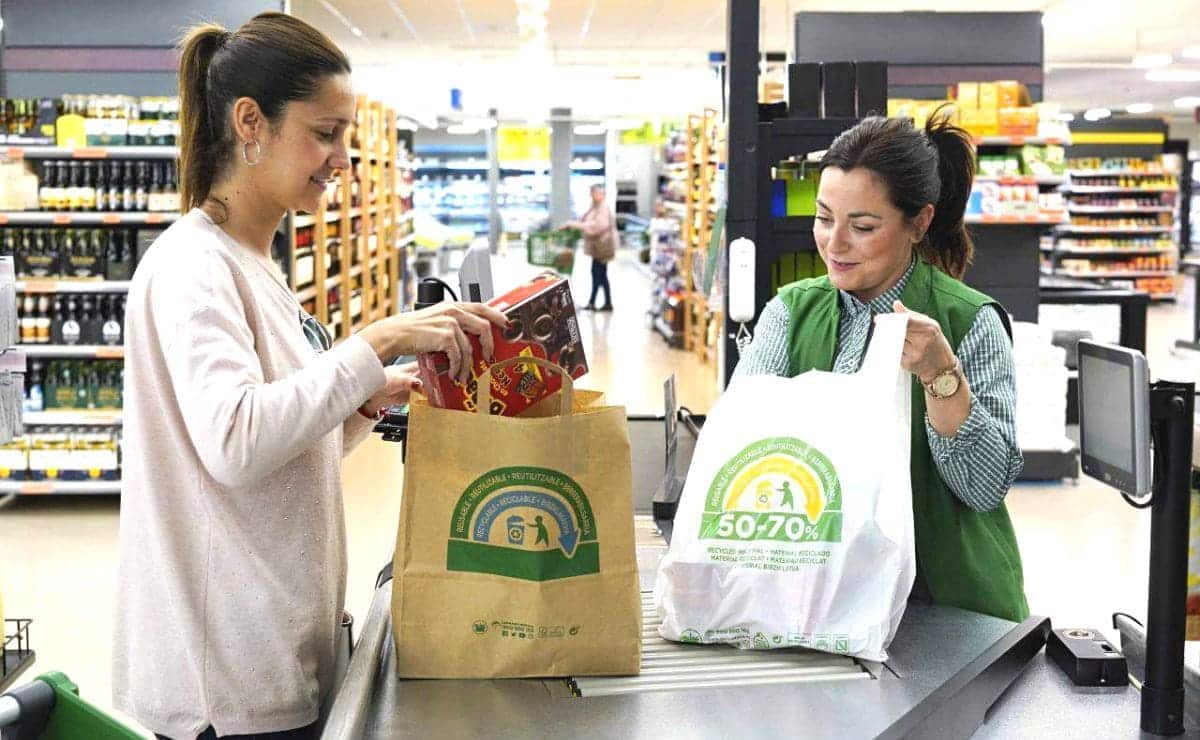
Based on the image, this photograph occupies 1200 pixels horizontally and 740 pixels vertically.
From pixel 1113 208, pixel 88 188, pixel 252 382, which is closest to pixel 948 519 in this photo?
pixel 252 382

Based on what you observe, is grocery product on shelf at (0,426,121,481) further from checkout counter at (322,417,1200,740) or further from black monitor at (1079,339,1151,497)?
black monitor at (1079,339,1151,497)

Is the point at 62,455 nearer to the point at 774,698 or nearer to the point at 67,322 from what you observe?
the point at 67,322

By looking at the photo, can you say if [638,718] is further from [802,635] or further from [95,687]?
[95,687]

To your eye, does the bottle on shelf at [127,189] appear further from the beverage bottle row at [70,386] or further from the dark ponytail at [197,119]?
the dark ponytail at [197,119]

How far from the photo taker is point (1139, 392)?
138 cm

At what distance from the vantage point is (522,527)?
A: 159 centimetres

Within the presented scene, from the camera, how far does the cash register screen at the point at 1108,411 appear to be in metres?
1.40

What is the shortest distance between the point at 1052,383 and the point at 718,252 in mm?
3660

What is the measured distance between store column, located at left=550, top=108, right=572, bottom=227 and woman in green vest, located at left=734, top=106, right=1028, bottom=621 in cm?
2899

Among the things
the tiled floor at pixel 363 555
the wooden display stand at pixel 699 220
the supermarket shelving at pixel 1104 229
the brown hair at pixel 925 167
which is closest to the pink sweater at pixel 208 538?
the brown hair at pixel 925 167

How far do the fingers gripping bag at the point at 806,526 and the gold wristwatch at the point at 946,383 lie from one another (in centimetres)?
15

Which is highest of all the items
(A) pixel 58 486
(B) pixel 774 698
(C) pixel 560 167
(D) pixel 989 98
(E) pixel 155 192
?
(C) pixel 560 167

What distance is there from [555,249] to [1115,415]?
18848 millimetres

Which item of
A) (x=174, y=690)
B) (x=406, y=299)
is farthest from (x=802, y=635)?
(x=406, y=299)
